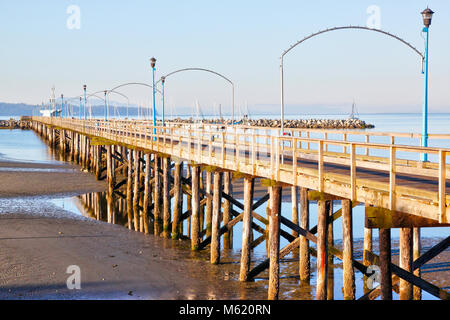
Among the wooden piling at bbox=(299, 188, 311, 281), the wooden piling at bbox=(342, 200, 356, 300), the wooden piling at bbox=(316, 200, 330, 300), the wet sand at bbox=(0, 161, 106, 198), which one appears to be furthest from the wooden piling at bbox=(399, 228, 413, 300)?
the wet sand at bbox=(0, 161, 106, 198)

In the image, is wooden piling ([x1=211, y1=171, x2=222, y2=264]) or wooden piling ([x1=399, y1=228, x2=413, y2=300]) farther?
wooden piling ([x1=211, y1=171, x2=222, y2=264])

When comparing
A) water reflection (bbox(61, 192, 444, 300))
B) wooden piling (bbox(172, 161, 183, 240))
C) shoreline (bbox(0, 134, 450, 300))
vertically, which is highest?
wooden piling (bbox(172, 161, 183, 240))

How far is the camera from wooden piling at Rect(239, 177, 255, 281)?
13.9 m

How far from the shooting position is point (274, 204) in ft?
41.8

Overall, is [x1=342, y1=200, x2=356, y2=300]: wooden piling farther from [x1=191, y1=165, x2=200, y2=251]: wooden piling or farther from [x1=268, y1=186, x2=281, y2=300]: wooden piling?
[x1=191, y1=165, x2=200, y2=251]: wooden piling

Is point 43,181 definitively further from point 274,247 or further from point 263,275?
point 274,247

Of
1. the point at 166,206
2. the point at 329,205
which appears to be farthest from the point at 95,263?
the point at 329,205

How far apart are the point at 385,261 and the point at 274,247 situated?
145 inches

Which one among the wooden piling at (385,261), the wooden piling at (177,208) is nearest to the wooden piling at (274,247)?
the wooden piling at (385,261)

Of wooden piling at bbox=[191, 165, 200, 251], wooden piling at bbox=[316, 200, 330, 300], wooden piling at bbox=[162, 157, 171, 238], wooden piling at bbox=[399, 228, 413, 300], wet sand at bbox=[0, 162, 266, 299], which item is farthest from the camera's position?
wooden piling at bbox=[162, 157, 171, 238]

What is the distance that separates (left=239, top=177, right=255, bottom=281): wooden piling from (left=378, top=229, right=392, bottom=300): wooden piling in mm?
5068
